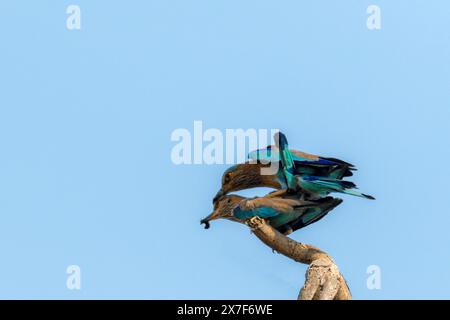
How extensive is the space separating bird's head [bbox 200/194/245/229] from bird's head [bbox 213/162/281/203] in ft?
0.42

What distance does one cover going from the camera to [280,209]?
1048 inches

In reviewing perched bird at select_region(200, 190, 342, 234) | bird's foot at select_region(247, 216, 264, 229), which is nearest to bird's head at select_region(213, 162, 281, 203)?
perched bird at select_region(200, 190, 342, 234)

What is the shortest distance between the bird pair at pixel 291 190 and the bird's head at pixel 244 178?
7cm

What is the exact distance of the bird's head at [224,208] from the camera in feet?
88.8

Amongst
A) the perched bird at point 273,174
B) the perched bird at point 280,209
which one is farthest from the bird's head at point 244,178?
the perched bird at point 280,209

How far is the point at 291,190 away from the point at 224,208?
1168mm

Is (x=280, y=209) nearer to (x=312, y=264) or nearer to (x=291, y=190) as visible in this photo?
(x=291, y=190)

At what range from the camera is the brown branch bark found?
25516mm

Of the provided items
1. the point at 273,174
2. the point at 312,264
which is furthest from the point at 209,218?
the point at 312,264

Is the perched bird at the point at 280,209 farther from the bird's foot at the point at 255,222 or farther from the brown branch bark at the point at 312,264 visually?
the brown branch bark at the point at 312,264

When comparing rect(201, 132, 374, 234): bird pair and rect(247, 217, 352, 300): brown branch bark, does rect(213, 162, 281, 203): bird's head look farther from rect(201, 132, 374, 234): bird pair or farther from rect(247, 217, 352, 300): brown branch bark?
rect(247, 217, 352, 300): brown branch bark
